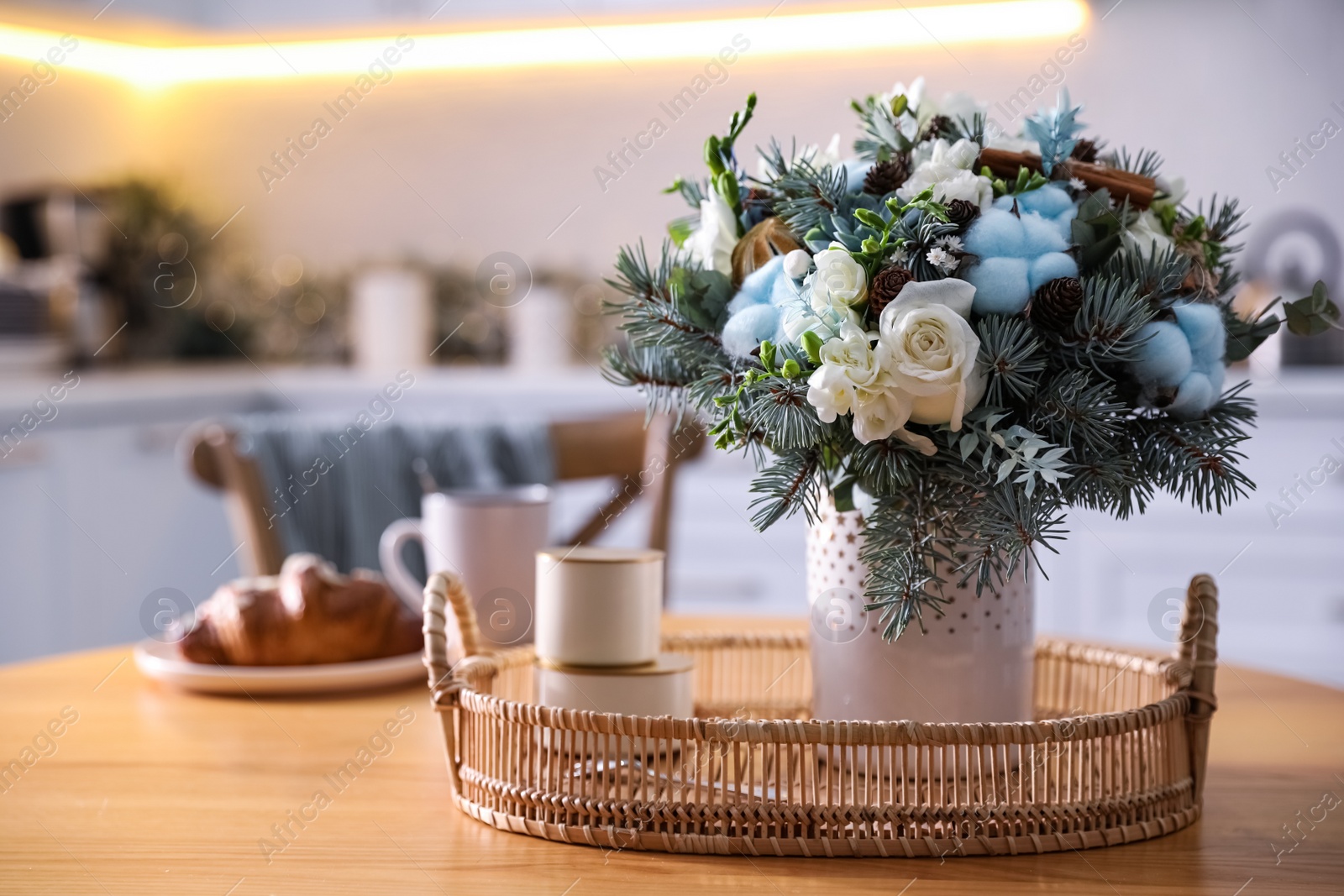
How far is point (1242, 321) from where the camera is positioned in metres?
0.69

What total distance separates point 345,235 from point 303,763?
2.77m

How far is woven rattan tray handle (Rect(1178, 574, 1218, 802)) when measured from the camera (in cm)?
67

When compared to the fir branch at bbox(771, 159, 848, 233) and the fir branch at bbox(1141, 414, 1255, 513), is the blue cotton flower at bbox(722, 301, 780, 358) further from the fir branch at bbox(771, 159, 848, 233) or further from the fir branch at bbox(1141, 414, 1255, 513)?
the fir branch at bbox(1141, 414, 1255, 513)

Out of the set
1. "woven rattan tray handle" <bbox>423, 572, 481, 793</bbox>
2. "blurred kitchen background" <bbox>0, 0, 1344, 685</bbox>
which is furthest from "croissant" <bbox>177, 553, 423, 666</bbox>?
"blurred kitchen background" <bbox>0, 0, 1344, 685</bbox>

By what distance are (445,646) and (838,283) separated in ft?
0.95

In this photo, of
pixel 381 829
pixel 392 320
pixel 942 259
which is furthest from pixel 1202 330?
pixel 392 320

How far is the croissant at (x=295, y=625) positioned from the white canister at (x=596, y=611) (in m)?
0.27

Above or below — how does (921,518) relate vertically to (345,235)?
below

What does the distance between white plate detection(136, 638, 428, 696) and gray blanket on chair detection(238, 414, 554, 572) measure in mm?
478

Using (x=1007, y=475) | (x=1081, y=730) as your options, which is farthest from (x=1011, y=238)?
(x=1081, y=730)

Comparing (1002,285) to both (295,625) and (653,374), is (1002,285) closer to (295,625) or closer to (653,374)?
(653,374)

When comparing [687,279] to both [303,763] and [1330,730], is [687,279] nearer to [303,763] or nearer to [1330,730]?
[303,763]

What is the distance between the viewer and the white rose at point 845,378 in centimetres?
59

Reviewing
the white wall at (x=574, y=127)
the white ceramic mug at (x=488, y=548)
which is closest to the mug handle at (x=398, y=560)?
the white ceramic mug at (x=488, y=548)
